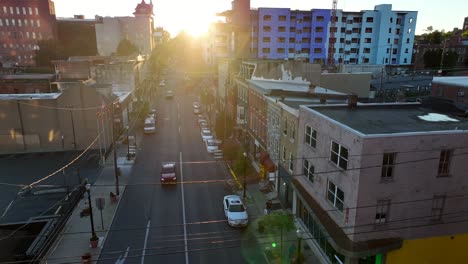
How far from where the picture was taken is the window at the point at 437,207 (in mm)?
15758

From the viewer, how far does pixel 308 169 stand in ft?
67.4

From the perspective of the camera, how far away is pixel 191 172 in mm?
32312

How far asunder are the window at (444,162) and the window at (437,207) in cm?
119

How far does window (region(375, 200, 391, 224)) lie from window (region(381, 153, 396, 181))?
3.87ft

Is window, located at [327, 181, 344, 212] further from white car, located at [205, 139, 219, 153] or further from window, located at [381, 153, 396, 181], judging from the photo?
white car, located at [205, 139, 219, 153]

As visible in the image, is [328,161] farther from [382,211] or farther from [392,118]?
[392,118]

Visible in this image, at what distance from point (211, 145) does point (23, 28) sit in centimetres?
8303

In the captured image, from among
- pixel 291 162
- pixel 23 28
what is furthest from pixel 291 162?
pixel 23 28

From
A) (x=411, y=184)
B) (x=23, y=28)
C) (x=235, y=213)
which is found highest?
(x=23, y=28)

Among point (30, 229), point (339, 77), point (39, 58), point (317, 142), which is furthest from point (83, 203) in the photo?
point (39, 58)

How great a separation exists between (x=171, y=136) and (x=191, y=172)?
47.7 ft

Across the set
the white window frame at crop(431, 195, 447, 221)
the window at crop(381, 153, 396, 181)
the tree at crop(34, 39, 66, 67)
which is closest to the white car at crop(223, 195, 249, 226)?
the window at crop(381, 153, 396, 181)

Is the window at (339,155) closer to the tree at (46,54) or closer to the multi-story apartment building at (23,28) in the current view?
the tree at (46,54)

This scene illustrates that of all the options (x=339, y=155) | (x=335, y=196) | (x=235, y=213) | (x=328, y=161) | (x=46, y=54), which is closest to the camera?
(x=339, y=155)
